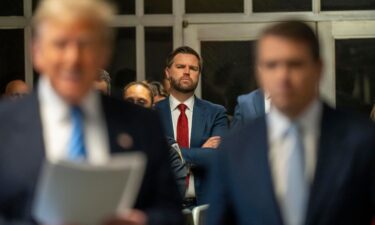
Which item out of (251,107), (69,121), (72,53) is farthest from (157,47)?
(72,53)

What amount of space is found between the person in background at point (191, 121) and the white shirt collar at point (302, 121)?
11.7 feet

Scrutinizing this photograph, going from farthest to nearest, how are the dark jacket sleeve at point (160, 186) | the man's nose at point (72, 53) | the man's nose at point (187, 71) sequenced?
the man's nose at point (187, 71), the dark jacket sleeve at point (160, 186), the man's nose at point (72, 53)

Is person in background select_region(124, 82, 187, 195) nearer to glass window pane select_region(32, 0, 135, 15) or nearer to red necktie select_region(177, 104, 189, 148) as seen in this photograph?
red necktie select_region(177, 104, 189, 148)

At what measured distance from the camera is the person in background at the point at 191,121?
7.35m

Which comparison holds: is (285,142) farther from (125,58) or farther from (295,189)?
(125,58)

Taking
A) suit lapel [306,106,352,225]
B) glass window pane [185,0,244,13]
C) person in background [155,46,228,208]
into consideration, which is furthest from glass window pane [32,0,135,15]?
suit lapel [306,106,352,225]

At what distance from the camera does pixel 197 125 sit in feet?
25.3

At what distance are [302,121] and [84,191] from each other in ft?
3.33

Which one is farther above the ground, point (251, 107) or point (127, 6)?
point (127, 6)

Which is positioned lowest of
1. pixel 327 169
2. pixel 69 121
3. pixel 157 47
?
pixel 327 169

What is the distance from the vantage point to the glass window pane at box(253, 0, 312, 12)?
11.0 m

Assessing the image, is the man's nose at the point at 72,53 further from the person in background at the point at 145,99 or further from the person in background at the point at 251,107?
the person in background at the point at 251,107

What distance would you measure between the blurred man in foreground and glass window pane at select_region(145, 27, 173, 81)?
771cm

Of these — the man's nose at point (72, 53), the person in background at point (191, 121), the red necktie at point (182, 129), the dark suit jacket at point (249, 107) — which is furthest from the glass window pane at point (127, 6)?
the man's nose at point (72, 53)
